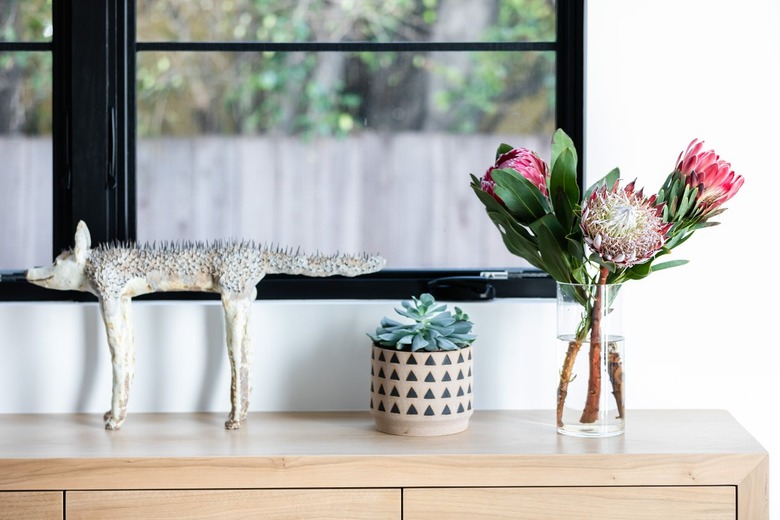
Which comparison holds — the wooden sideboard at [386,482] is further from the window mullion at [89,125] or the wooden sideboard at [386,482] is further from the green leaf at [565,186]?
the window mullion at [89,125]

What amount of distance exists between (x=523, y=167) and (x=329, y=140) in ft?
1.59

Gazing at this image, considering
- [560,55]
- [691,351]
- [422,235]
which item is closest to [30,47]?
[422,235]

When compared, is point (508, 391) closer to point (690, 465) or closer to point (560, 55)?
point (690, 465)

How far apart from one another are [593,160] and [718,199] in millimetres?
330

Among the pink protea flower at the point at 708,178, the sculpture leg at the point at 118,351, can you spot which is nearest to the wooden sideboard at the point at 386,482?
the sculpture leg at the point at 118,351

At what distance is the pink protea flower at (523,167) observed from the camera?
1444 millimetres

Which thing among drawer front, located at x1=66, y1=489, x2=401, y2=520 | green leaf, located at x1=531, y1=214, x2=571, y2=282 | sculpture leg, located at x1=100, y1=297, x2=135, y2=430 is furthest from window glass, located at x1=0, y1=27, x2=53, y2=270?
green leaf, located at x1=531, y1=214, x2=571, y2=282

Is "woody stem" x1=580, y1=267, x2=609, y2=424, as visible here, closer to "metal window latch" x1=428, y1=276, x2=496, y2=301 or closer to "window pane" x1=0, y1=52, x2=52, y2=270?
"metal window latch" x1=428, y1=276, x2=496, y2=301

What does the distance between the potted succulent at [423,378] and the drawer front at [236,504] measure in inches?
5.8

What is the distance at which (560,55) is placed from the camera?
1765 millimetres

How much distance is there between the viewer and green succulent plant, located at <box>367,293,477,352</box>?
1.47 metres

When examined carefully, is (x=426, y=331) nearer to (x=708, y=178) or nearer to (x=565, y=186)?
(x=565, y=186)

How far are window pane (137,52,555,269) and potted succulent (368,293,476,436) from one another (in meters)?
0.33

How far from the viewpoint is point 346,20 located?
1.76 meters
